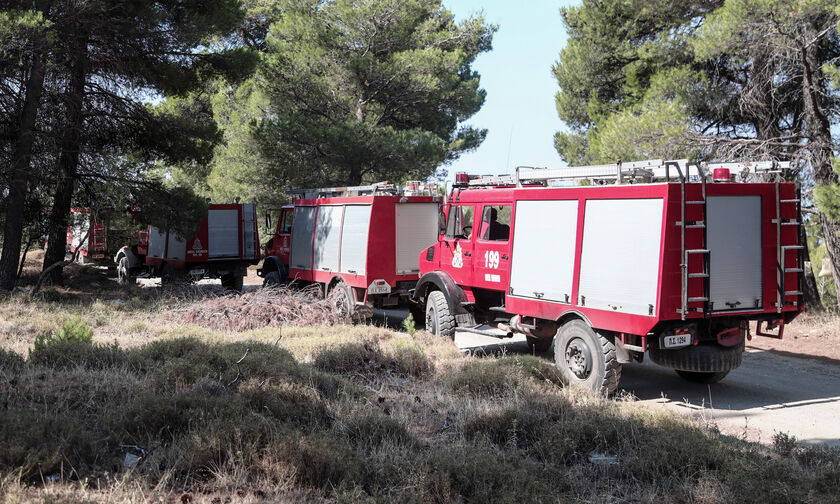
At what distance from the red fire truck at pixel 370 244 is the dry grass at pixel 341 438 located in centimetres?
473

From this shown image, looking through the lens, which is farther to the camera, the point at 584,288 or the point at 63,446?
the point at 584,288

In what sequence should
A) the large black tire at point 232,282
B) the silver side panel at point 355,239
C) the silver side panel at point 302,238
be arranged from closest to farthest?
the silver side panel at point 355,239, the silver side panel at point 302,238, the large black tire at point 232,282

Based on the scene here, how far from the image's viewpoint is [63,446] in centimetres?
475

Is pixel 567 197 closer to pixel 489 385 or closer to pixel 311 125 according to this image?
pixel 489 385

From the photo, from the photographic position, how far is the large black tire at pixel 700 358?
25.6 ft

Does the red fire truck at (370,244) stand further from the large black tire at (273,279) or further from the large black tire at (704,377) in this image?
the large black tire at (704,377)

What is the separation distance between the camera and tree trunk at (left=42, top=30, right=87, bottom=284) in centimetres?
1539

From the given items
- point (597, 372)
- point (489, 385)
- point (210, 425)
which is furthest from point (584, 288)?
point (210, 425)

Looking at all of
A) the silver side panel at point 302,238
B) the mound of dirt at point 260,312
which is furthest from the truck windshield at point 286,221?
the mound of dirt at point 260,312

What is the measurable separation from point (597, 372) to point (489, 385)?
1.46m

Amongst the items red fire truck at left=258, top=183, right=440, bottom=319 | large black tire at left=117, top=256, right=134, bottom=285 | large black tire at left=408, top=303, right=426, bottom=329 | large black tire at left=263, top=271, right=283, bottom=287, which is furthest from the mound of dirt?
large black tire at left=117, top=256, right=134, bottom=285

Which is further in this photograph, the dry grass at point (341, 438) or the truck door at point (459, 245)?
the truck door at point (459, 245)

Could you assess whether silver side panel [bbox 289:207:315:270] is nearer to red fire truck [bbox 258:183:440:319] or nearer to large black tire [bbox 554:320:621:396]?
red fire truck [bbox 258:183:440:319]

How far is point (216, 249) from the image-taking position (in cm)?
1920
